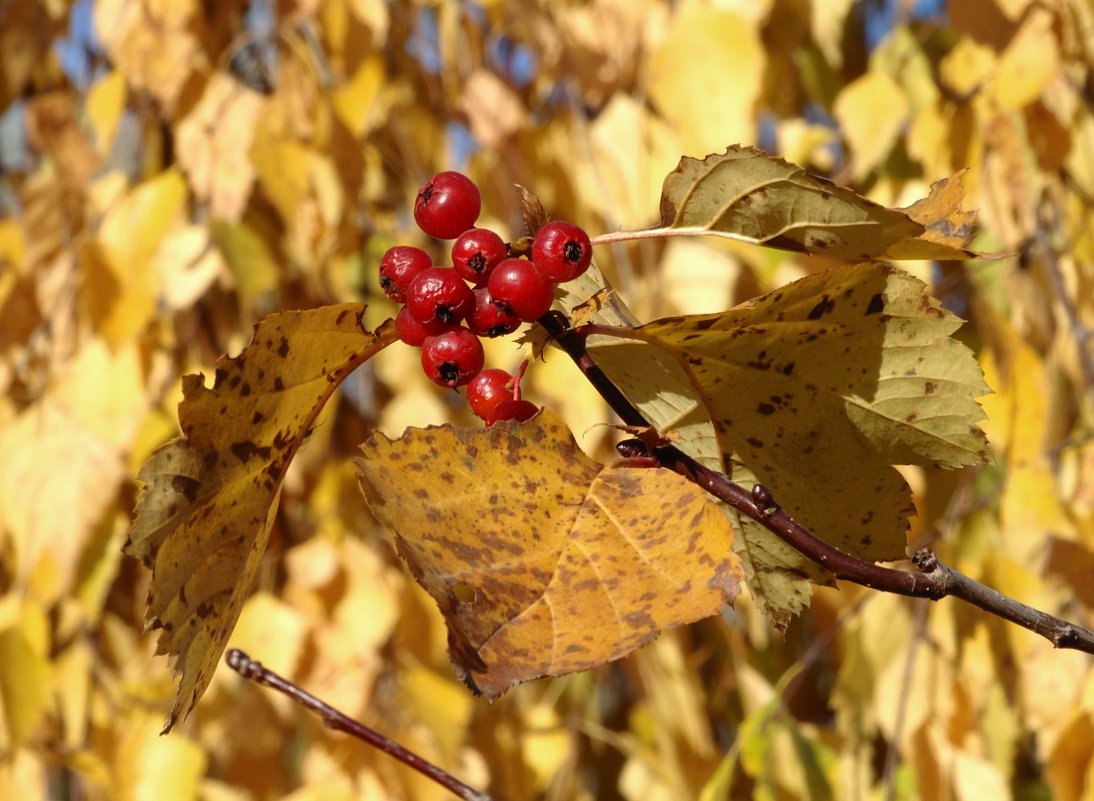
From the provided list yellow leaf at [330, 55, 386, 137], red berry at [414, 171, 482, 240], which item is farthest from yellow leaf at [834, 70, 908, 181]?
red berry at [414, 171, 482, 240]

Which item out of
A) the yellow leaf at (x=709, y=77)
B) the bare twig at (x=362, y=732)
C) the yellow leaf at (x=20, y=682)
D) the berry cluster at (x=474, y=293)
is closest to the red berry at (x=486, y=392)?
the berry cluster at (x=474, y=293)

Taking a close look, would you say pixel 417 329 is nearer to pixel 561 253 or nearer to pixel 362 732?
pixel 561 253

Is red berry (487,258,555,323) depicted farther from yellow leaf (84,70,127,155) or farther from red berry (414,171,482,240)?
yellow leaf (84,70,127,155)

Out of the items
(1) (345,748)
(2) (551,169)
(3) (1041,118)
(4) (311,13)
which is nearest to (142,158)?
(4) (311,13)

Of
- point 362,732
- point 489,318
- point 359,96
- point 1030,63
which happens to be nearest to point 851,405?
point 489,318

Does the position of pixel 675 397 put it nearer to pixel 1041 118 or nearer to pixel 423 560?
pixel 423 560

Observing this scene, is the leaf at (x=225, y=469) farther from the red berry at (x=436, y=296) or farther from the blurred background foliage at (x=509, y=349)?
the blurred background foliage at (x=509, y=349)
